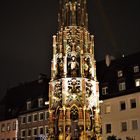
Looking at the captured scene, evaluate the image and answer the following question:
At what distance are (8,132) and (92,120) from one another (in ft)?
105

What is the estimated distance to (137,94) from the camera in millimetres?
35406

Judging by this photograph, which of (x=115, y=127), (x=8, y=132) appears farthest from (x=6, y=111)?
(x=115, y=127)

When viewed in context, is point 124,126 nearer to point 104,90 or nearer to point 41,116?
point 104,90

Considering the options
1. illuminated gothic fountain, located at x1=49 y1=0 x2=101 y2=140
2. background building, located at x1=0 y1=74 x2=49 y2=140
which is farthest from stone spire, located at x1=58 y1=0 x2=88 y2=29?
background building, located at x1=0 y1=74 x2=49 y2=140

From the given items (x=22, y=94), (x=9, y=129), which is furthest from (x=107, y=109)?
(x=22, y=94)

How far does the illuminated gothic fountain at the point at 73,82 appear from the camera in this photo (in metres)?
17.4

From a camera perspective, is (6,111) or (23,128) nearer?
(23,128)

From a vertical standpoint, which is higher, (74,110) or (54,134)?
(74,110)

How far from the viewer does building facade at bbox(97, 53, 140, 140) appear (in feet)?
116

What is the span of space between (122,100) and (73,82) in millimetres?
19596

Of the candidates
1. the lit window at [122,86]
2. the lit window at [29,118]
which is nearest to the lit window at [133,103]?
the lit window at [122,86]

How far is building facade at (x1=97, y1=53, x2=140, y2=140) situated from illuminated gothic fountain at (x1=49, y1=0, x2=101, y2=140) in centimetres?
1688

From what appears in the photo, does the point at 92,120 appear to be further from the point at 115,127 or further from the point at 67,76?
the point at 115,127

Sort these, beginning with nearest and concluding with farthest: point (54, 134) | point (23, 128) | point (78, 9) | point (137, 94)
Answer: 1. point (54, 134)
2. point (78, 9)
3. point (137, 94)
4. point (23, 128)
